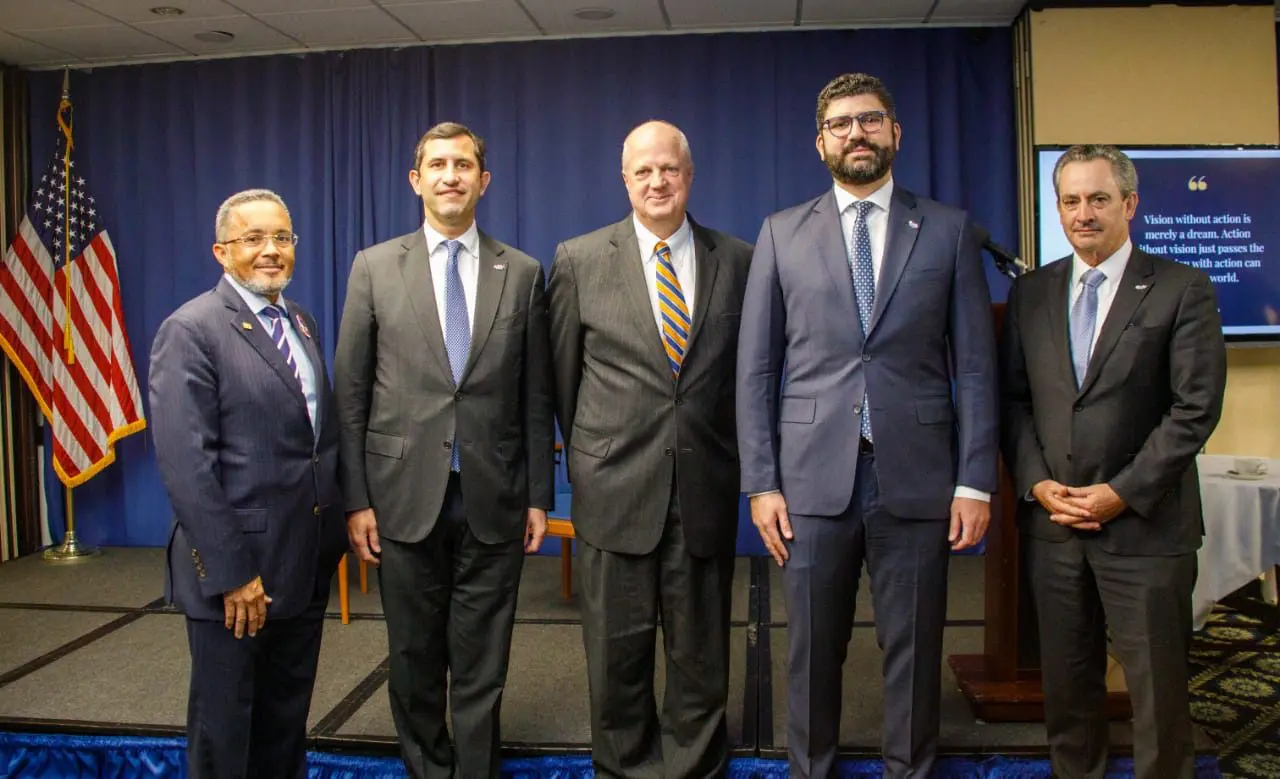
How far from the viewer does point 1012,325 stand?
2.44 metres

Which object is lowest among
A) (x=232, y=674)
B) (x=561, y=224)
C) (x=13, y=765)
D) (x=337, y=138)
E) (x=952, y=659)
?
(x=13, y=765)

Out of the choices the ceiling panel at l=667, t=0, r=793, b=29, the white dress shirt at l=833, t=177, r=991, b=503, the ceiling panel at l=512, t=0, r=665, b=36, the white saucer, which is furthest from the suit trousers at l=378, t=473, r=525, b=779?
the ceiling panel at l=667, t=0, r=793, b=29

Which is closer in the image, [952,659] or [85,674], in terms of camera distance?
[952,659]

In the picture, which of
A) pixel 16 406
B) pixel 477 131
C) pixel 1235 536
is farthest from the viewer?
pixel 16 406

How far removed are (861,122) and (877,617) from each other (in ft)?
3.73

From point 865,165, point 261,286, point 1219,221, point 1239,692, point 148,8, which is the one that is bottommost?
point 1239,692

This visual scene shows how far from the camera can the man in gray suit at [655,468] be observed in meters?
2.33

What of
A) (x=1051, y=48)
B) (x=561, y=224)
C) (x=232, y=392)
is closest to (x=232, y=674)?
(x=232, y=392)

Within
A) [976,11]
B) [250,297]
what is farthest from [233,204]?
[976,11]

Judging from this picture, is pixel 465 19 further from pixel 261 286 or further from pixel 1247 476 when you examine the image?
pixel 1247 476

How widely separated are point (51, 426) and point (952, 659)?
4976mm

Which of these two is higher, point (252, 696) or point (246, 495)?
point (246, 495)

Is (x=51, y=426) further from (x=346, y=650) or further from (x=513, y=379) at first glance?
(x=513, y=379)

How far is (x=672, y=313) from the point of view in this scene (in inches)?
93.2
